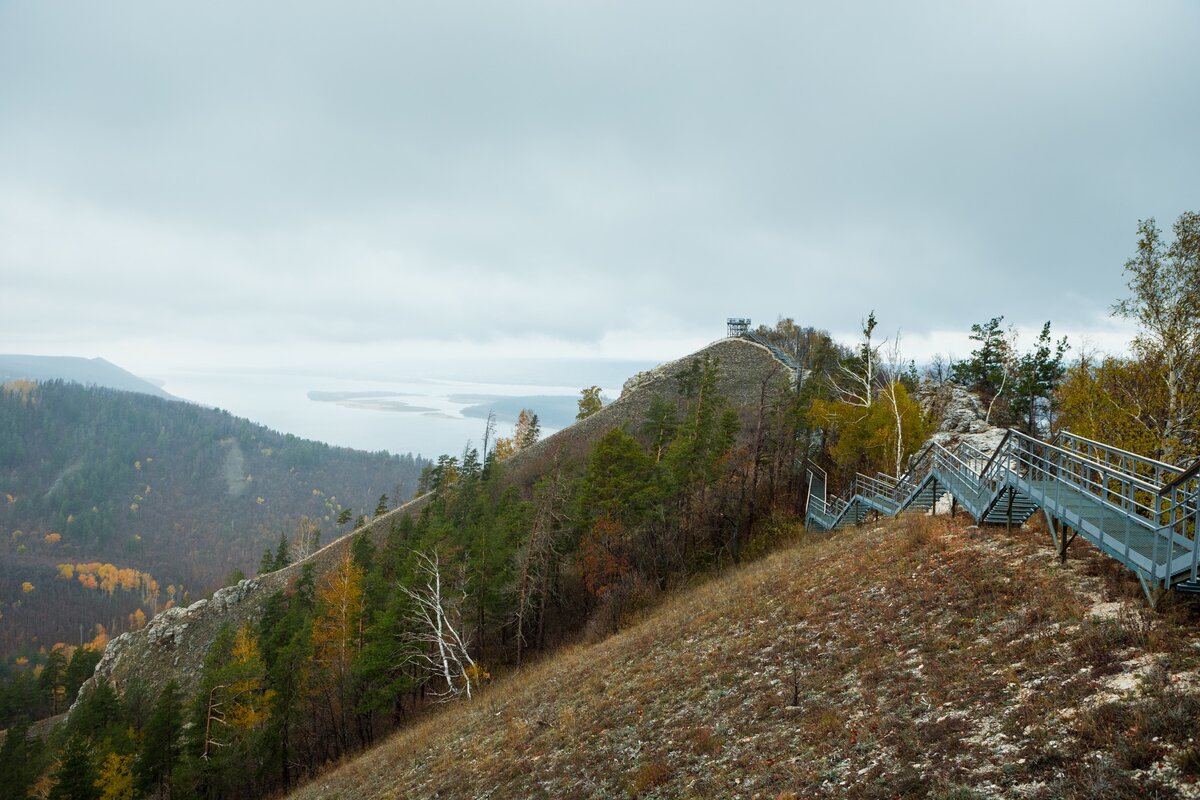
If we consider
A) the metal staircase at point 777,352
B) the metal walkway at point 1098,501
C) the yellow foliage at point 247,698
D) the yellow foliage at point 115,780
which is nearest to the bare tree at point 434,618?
the yellow foliage at point 247,698

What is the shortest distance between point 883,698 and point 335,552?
79.2 meters

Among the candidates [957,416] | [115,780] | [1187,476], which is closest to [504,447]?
[115,780]

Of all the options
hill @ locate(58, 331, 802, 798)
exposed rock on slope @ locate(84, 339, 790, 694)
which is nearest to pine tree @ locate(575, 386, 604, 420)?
exposed rock on slope @ locate(84, 339, 790, 694)

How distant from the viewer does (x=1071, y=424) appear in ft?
81.8

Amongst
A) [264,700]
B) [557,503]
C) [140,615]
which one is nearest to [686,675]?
[557,503]

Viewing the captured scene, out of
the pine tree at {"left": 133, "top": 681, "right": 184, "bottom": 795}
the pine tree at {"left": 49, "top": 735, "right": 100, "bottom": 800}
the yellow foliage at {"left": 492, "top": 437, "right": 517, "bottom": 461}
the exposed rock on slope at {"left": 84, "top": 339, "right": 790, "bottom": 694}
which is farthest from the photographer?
the yellow foliage at {"left": 492, "top": 437, "right": 517, "bottom": 461}

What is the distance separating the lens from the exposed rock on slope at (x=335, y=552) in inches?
2562

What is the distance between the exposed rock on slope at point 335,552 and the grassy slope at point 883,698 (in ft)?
133

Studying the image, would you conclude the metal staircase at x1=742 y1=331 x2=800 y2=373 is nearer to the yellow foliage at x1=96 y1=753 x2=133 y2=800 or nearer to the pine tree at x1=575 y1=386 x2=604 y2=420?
the pine tree at x1=575 y1=386 x2=604 y2=420

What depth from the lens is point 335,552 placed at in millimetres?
75438

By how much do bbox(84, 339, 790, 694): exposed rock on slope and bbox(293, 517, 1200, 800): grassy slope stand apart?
40.4 meters

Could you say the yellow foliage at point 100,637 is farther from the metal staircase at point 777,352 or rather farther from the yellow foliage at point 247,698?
the metal staircase at point 777,352

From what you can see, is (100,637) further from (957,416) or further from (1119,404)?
(1119,404)

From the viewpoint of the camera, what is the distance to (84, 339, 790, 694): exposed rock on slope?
6506 centimetres
